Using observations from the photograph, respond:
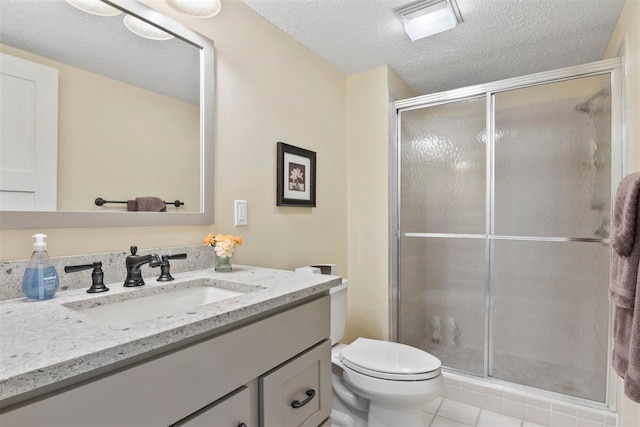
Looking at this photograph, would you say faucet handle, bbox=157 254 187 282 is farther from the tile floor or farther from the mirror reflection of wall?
the tile floor

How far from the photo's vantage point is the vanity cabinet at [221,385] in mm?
502

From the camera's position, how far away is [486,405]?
1981mm

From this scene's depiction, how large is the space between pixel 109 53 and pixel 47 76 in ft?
0.72

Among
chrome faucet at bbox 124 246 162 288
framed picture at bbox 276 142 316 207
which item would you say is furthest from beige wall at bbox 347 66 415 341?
chrome faucet at bbox 124 246 162 288

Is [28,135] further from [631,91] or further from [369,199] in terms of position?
[631,91]

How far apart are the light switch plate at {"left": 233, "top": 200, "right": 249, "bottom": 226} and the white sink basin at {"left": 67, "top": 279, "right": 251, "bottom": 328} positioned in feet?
1.38

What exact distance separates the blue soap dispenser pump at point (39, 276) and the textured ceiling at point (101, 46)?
56 centimetres

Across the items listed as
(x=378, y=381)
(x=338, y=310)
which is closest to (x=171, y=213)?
(x=338, y=310)

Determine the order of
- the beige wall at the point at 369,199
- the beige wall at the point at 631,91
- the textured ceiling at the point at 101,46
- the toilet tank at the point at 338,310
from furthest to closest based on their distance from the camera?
the beige wall at the point at 369,199 → the toilet tank at the point at 338,310 → the beige wall at the point at 631,91 → the textured ceiling at the point at 101,46

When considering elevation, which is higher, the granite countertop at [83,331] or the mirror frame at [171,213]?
Result: the mirror frame at [171,213]

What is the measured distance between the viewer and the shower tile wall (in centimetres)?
181

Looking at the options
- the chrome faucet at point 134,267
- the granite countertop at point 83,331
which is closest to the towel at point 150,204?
the chrome faucet at point 134,267

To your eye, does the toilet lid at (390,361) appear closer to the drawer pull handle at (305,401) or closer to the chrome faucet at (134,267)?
the drawer pull handle at (305,401)

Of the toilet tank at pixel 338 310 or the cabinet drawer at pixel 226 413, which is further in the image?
the toilet tank at pixel 338 310
